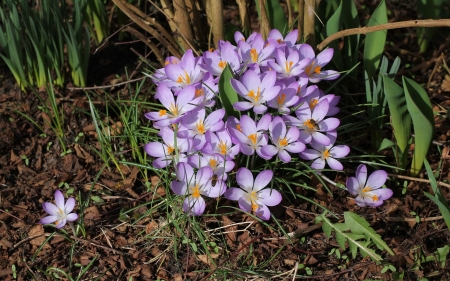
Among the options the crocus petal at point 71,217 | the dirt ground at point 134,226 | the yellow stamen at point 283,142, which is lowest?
the dirt ground at point 134,226

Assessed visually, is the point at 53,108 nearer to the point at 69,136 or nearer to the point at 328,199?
the point at 69,136

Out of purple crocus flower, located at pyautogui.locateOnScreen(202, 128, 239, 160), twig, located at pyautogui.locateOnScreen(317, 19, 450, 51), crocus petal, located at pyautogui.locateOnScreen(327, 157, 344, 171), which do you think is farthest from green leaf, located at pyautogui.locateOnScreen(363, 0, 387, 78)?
purple crocus flower, located at pyautogui.locateOnScreen(202, 128, 239, 160)

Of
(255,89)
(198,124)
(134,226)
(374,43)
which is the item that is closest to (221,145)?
(198,124)

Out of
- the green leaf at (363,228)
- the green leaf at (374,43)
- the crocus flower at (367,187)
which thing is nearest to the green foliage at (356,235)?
the green leaf at (363,228)

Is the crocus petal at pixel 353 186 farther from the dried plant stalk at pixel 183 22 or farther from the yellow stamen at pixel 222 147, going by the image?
the dried plant stalk at pixel 183 22

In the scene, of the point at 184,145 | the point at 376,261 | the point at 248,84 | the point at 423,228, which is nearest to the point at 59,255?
the point at 184,145

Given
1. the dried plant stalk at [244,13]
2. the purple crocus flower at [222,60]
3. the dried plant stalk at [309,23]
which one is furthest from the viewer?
the dried plant stalk at [244,13]
